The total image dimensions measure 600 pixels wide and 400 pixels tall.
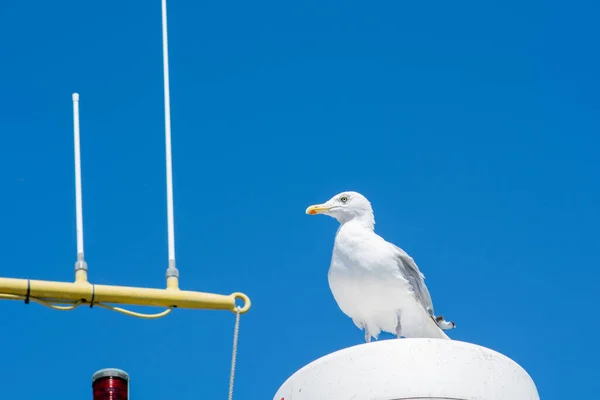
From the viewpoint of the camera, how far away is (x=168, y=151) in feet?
50.0

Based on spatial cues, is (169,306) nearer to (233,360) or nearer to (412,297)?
(233,360)

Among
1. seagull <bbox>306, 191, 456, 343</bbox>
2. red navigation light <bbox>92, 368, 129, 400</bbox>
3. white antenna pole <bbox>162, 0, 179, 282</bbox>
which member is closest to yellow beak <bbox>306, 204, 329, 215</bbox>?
seagull <bbox>306, 191, 456, 343</bbox>

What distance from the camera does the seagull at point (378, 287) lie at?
18.2 m

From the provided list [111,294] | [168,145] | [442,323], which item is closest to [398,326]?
[442,323]

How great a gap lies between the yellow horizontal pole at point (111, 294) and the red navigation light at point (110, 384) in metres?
0.75

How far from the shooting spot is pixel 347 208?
19.6 meters

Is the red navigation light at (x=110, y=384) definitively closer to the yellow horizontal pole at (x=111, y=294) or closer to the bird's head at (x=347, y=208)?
the yellow horizontal pole at (x=111, y=294)

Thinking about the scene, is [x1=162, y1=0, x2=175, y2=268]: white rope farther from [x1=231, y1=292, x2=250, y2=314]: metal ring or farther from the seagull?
the seagull

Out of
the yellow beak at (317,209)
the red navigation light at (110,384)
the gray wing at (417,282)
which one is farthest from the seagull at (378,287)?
the red navigation light at (110,384)

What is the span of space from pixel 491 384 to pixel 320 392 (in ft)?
5.87

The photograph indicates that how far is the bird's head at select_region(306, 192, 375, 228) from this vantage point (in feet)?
64.1

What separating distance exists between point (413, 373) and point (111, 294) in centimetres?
363

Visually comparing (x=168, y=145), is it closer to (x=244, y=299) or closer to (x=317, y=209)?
(x=244, y=299)

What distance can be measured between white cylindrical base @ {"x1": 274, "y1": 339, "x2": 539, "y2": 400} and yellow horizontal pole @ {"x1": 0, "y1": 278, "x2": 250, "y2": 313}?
2280 mm
